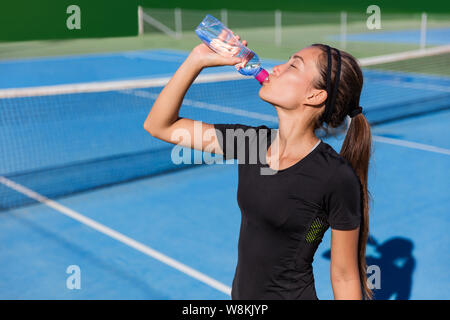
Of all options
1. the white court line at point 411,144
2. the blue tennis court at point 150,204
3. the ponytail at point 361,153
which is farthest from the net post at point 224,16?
the ponytail at point 361,153

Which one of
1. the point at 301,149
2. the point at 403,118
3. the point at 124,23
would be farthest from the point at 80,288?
the point at 124,23

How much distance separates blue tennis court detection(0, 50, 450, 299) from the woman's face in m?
1.81

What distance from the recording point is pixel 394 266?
5574 mm

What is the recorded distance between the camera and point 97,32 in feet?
86.7

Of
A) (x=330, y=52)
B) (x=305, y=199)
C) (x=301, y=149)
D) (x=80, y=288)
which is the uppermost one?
(x=330, y=52)

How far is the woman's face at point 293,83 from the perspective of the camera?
2408mm

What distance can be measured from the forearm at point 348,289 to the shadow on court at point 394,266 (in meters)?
2.52

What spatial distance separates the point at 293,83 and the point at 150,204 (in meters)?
5.02

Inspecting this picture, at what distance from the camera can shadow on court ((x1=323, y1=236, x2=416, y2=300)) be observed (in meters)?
5.06

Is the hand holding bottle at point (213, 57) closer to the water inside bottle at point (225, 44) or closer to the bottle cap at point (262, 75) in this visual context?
the water inside bottle at point (225, 44)

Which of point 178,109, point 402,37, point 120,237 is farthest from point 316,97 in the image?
point 402,37

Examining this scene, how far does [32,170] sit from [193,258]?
360 cm
